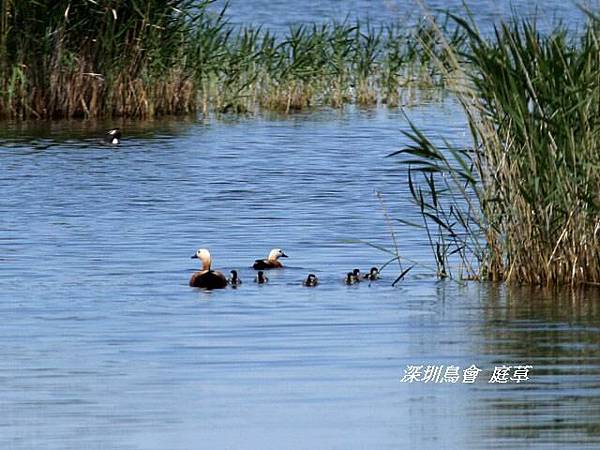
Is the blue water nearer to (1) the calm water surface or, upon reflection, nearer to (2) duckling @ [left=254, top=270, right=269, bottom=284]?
(1) the calm water surface

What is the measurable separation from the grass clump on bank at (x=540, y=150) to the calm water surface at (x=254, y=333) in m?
0.30

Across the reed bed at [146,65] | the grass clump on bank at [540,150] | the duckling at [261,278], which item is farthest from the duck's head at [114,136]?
the grass clump on bank at [540,150]

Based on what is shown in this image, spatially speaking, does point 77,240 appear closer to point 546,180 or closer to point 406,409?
point 546,180

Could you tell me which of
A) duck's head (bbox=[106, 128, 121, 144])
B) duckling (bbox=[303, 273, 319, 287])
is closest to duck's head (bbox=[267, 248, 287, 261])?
duckling (bbox=[303, 273, 319, 287])

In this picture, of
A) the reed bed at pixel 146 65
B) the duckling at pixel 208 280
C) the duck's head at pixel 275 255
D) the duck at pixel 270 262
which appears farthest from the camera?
the reed bed at pixel 146 65

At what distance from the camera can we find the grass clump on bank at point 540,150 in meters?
10.6

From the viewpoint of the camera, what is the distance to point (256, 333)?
983 cm

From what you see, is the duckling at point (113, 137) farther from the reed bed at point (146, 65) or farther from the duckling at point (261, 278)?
the duckling at point (261, 278)

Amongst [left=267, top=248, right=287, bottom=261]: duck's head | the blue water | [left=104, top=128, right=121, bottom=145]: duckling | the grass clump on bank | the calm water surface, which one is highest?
the blue water

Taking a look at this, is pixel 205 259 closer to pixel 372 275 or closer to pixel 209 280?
pixel 209 280

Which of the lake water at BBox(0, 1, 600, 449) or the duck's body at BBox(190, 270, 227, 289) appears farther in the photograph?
the duck's body at BBox(190, 270, 227, 289)

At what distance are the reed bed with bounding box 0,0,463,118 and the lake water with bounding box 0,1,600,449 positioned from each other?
171 inches

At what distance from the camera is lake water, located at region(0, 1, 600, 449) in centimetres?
752

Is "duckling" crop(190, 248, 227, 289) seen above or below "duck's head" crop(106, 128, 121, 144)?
below
